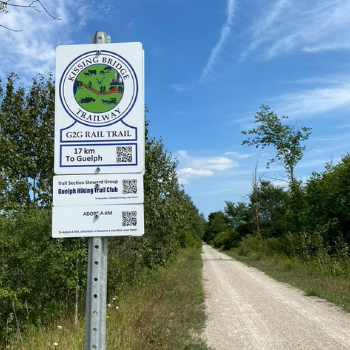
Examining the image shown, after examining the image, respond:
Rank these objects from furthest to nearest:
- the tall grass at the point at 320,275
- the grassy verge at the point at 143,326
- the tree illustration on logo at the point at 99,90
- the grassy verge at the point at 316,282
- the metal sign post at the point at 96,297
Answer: the tall grass at the point at 320,275
the grassy verge at the point at 316,282
the grassy verge at the point at 143,326
the tree illustration on logo at the point at 99,90
the metal sign post at the point at 96,297

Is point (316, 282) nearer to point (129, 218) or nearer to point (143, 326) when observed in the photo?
point (143, 326)

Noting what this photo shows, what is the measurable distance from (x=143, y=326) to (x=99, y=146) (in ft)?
18.4

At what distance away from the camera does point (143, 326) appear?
6.90 m

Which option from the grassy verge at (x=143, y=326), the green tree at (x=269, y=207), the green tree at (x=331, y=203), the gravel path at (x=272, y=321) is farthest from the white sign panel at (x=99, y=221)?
the green tree at (x=269, y=207)

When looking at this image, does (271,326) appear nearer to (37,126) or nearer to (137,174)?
(37,126)

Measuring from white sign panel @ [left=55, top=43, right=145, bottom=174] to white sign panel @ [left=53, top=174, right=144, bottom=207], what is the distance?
0.04 m

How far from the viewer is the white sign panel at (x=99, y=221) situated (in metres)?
2.01

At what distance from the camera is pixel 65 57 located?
2170 mm

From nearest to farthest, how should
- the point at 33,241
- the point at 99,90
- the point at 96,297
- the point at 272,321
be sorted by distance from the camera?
the point at 96,297
the point at 99,90
the point at 33,241
the point at 272,321

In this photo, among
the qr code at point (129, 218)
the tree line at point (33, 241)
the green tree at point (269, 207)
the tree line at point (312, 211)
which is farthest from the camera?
the green tree at point (269, 207)

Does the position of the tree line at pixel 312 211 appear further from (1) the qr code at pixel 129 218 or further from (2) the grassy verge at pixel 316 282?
(1) the qr code at pixel 129 218

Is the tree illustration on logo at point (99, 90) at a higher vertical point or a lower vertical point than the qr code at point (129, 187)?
higher

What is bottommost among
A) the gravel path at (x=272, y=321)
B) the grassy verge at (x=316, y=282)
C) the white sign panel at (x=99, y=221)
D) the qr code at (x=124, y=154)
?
the gravel path at (x=272, y=321)

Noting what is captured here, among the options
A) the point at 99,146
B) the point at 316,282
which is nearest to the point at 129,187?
the point at 99,146
